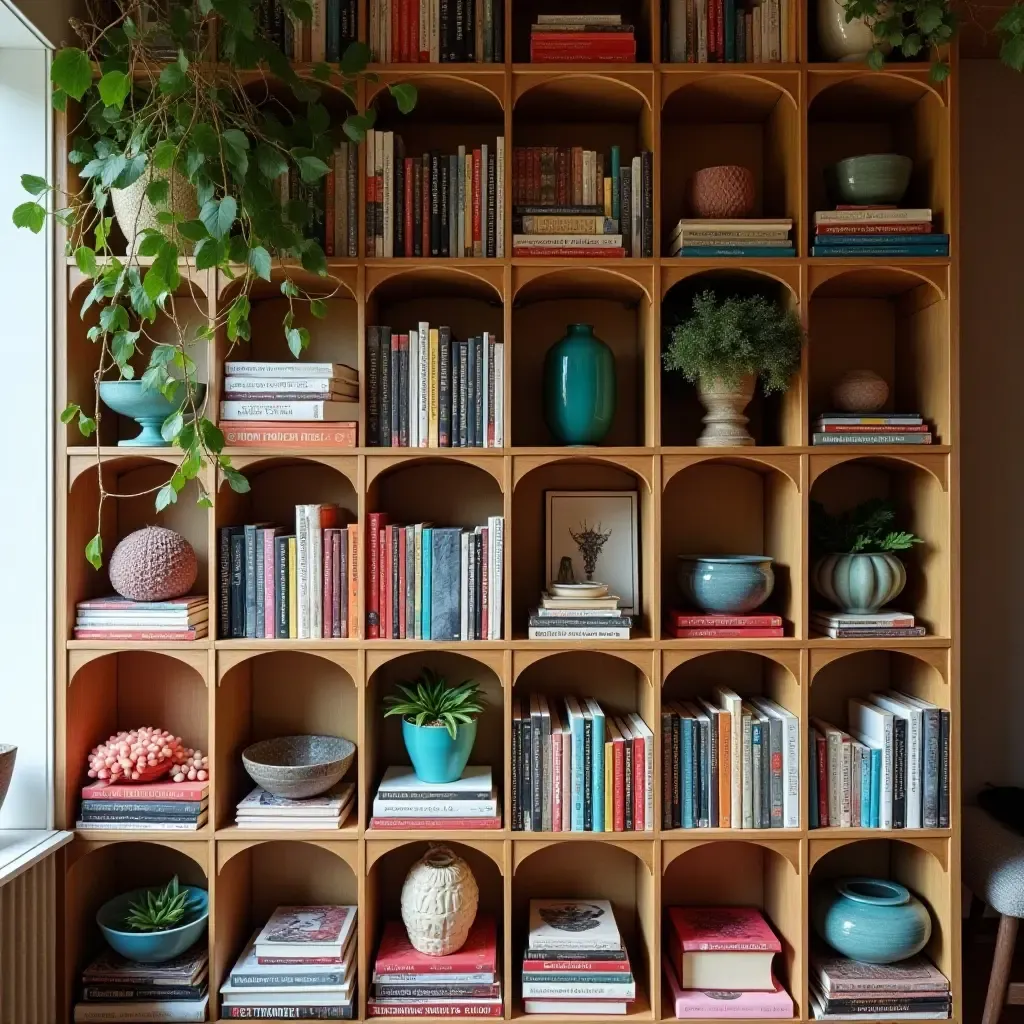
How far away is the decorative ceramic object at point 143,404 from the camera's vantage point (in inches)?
82.4

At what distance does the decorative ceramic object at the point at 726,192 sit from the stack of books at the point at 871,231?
0.59 ft

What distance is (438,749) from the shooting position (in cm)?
215

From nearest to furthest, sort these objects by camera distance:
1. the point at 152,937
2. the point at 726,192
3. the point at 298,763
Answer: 1. the point at 152,937
2. the point at 726,192
3. the point at 298,763

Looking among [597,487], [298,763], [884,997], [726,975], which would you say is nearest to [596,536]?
[597,487]

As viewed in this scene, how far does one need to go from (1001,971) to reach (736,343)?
5.26 ft

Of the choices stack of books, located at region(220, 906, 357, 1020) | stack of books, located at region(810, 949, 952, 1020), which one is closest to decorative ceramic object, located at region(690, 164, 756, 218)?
stack of books, located at region(810, 949, 952, 1020)

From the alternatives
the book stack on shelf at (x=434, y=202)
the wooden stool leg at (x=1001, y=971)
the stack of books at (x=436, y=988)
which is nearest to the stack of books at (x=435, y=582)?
the book stack on shelf at (x=434, y=202)

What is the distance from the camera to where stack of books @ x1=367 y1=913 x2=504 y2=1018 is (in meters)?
2.09

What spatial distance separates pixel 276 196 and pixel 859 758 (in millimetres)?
1898

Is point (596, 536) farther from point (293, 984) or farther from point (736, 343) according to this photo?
point (293, 984)

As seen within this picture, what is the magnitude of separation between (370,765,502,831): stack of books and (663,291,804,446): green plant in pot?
1021 mm

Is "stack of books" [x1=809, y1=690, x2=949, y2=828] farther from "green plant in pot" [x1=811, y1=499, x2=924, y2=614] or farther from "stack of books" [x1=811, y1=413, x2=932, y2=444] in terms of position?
"stack of books" [x1=811, y1=413, x2=932, y2=444]

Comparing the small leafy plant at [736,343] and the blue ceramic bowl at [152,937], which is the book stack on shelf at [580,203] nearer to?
the small leafy plant at [736,343]

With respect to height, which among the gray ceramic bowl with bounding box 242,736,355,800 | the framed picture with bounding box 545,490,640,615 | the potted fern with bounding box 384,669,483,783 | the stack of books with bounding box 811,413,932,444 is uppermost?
the stack of books with bounding box 811,413,932,444
